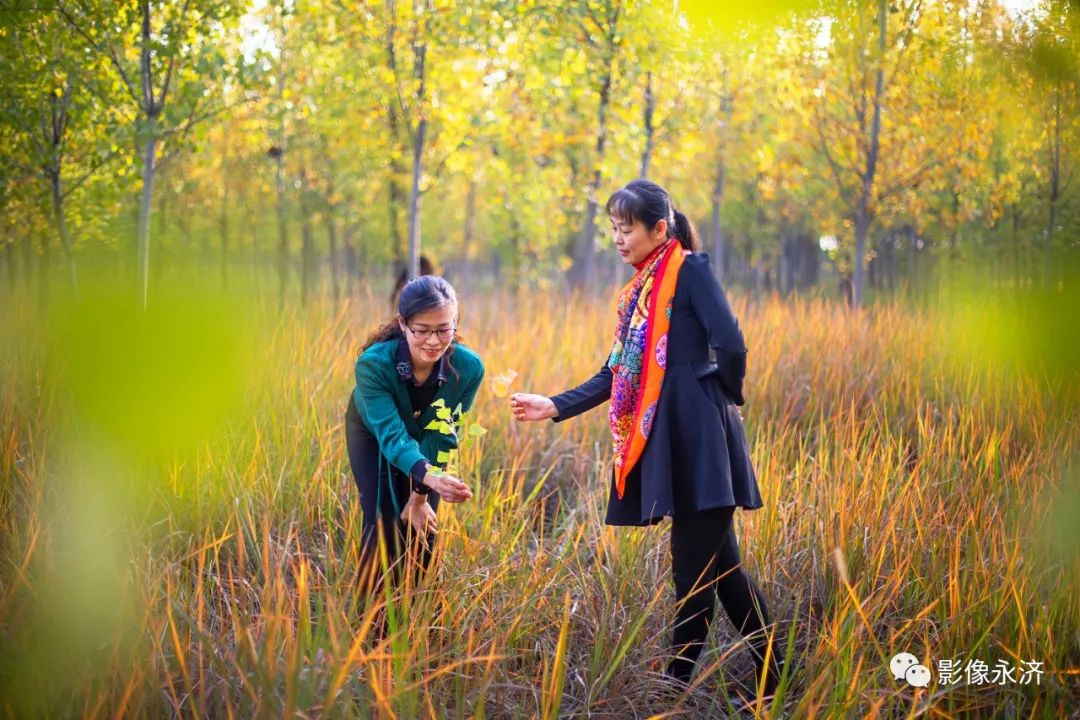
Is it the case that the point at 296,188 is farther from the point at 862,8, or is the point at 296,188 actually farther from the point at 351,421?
the point at 862,8

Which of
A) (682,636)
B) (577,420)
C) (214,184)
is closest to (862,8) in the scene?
(682,636)

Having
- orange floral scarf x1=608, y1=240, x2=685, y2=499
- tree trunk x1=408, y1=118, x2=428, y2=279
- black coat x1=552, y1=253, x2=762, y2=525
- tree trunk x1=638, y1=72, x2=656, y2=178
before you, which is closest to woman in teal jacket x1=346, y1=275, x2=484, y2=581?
orange floral scarf x1=608, y1=240, x2=685, y2=499

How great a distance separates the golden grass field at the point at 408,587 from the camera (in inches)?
65.2

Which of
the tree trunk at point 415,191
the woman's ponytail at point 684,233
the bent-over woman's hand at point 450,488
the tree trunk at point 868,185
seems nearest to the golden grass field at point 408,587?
the bent-over woman's hand at point 450,488

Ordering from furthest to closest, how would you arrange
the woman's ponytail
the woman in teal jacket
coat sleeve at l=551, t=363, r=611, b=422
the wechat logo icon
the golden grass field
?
coat sleeve at l=551, t=363, r=611, b=422
the woman's ponytail
the woman in teal jacket
the wechat logo icon
the golden grass field

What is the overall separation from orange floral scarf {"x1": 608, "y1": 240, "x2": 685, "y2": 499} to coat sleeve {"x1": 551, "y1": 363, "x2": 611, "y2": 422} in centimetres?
16

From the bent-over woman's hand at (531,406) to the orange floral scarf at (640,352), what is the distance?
21 cm

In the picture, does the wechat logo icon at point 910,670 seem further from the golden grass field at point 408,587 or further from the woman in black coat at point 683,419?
the woman in black coat at point 683,419

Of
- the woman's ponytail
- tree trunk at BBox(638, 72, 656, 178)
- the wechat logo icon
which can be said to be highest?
tree trunk at BBox(638, 72, 656, 178)

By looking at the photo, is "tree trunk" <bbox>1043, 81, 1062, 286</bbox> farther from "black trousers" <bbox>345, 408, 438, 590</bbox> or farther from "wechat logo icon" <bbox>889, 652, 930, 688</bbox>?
"black trousers" <bbox>345, 408, 438, 590</bbox>

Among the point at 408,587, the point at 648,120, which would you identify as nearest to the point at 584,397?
the point at 408,587

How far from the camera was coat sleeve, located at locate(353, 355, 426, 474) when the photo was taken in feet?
8.55

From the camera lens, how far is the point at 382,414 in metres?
2.70

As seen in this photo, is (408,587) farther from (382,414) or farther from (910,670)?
(910,670)
